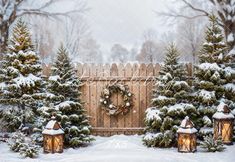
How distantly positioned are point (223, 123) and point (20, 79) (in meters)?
5.65

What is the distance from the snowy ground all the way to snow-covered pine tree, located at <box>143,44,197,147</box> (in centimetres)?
41

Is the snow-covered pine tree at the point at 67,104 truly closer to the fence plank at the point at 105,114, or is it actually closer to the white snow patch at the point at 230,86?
the fence plank at the point at 105,114

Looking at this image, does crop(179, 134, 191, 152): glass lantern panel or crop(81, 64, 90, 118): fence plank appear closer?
crop(179, 134, 191, 152): glass lantern panel

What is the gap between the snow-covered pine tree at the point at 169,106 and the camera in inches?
420

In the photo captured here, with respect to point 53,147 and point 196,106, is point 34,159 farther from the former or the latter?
point 196,106

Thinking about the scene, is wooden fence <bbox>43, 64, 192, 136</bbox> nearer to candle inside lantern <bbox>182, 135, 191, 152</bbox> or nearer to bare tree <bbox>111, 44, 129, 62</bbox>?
candle inside lantern <bbox>182, 135, 191, 152</bbox>

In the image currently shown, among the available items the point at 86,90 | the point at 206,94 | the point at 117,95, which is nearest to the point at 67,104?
the point at 86,90

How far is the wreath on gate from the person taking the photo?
1230 centimetres

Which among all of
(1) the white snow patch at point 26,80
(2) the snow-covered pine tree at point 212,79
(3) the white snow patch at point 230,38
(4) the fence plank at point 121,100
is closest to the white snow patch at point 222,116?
(2) the snow-covered pine tree at point 212,79

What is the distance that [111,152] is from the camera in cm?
966

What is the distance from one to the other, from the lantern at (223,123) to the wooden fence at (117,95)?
2772 mm

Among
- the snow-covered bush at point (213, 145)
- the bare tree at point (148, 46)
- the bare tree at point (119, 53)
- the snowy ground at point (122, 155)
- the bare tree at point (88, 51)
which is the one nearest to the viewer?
the snowy ground at point (122, 155)

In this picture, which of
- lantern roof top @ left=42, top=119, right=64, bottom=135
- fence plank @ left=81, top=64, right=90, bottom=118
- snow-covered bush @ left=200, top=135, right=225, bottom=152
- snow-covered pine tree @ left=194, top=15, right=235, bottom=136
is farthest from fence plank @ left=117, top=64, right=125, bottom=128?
snow-covered bush @ left=200, top=135, right=225, bottom=152

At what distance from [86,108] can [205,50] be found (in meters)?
4.16
